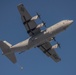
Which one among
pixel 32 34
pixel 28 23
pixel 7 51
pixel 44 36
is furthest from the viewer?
pixel 7 51

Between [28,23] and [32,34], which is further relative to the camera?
[32,34]

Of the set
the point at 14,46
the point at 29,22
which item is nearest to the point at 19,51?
the point at 14,46

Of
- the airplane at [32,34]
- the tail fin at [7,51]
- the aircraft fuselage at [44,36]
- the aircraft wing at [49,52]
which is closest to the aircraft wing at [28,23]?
the airplane at [32,34]

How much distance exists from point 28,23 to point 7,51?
927cm

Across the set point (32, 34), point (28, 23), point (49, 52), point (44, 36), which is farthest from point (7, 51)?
point (49, 52)

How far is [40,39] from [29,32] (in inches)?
174

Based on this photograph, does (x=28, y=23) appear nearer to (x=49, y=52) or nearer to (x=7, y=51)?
(x=7, y=51)

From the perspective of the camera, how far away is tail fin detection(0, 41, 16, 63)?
87.2 m

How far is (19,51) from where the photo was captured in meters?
85.6

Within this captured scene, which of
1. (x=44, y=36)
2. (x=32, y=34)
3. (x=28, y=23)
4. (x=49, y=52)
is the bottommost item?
(x=49, y=52)

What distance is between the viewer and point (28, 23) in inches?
3337

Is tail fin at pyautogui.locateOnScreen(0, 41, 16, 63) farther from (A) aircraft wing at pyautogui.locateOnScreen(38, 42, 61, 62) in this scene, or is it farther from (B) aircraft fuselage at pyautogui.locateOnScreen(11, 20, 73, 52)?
(A) aircraft wing at pyautogui.locateOnScreen(38, 42, 61, 62)

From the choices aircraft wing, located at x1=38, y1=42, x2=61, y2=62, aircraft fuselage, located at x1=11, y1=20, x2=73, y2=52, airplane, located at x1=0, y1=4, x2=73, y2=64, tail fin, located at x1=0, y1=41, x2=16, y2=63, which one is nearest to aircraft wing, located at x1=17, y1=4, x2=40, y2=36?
airplane, located at x1=0, y1=4, x2=73, y2=64

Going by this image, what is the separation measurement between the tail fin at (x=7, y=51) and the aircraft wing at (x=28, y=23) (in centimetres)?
685
